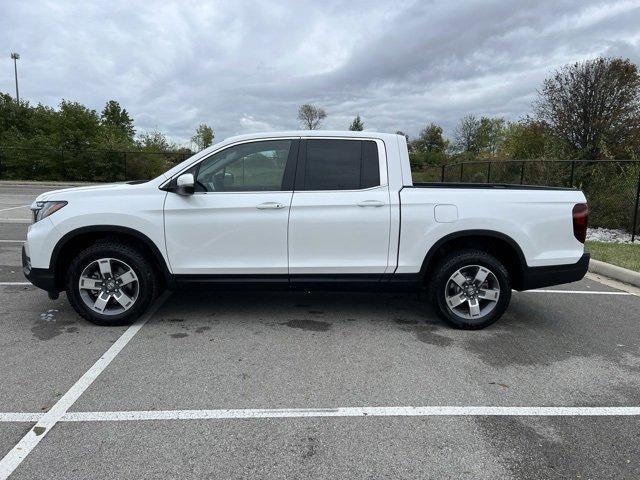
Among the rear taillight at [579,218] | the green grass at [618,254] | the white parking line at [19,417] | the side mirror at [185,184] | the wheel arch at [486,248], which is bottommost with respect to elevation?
the white parking line at [19,417]

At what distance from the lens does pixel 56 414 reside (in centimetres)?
311

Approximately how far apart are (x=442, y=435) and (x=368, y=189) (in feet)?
7.81

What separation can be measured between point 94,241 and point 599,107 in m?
16.6

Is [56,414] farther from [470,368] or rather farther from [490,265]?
[490,265]

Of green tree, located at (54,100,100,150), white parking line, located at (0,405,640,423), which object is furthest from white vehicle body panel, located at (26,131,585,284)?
green tree, located at (54,100,100,150)

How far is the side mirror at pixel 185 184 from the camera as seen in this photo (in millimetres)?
4301

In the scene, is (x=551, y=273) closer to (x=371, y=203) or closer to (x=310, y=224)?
(x=371, y=203)

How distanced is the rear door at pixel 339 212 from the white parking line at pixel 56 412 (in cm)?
169

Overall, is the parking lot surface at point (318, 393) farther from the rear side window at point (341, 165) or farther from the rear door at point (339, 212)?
the rear side window at point (341, 165)

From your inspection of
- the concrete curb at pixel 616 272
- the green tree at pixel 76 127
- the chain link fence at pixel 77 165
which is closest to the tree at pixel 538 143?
the concrete curb at pixel 616 272

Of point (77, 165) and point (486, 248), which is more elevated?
point (77, 165)

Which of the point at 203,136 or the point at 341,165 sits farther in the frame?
the point at 203,136

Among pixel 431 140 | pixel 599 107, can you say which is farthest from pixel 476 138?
pixel 599 107

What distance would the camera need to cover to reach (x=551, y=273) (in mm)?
4676
